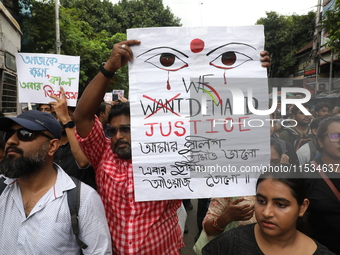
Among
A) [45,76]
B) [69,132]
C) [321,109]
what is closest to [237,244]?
[69,132]

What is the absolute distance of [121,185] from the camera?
1942 millimetres

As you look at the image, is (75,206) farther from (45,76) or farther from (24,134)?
(45,76)

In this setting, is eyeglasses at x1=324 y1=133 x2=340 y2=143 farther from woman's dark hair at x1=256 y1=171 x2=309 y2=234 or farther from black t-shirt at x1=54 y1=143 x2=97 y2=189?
black t-shirt at x1=54 y1=143 x2=97 y2=189

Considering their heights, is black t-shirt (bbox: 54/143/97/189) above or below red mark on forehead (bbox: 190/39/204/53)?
below

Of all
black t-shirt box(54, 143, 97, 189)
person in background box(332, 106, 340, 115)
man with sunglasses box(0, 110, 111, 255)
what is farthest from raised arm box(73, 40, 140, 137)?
person in background box(332, 106, 340, 115)

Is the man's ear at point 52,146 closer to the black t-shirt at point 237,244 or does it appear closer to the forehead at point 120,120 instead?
the forehead at point 120,120

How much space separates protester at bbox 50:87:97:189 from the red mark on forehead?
1141 millimetres

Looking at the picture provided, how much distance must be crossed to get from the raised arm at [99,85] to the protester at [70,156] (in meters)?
0.55

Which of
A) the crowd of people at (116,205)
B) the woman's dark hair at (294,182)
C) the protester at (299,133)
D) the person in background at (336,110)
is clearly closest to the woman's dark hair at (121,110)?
the crowd of people at (116,205)

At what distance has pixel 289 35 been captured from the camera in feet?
93.4

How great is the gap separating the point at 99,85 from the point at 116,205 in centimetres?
72

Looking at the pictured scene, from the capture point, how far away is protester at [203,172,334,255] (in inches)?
61.6

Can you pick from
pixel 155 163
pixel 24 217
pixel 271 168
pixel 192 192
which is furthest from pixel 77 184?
pixel 271 168

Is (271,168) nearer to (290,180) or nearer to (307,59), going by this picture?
(290,180)
